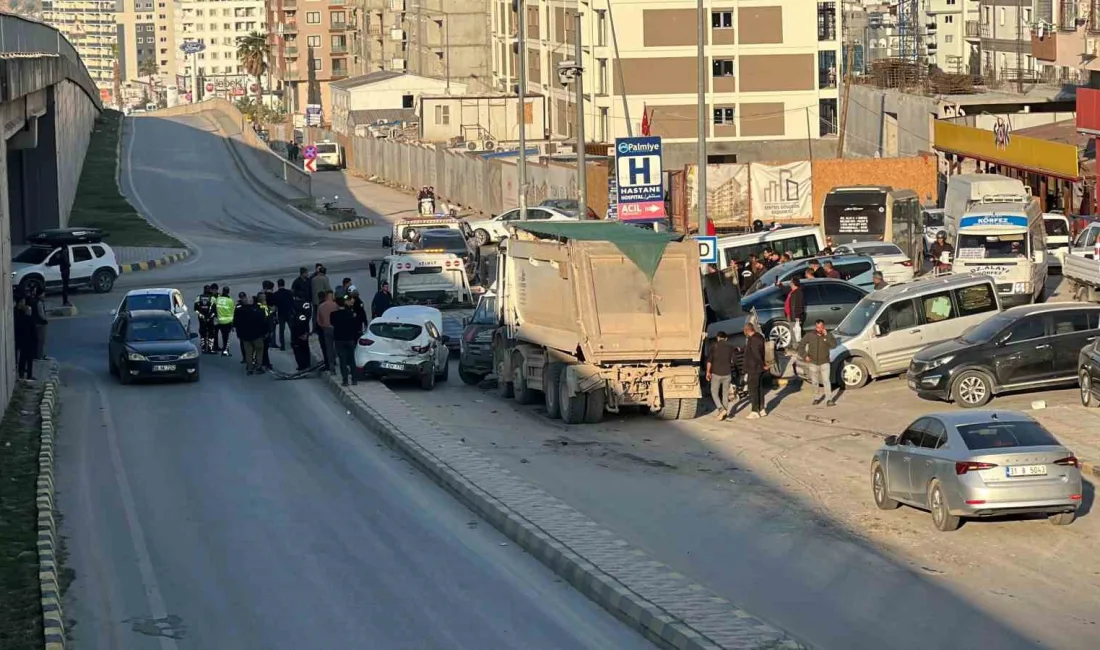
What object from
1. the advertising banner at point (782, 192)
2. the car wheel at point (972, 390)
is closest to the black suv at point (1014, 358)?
the car wheel at point (972, 390)

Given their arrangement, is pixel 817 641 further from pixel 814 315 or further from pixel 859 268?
pixel 859 268

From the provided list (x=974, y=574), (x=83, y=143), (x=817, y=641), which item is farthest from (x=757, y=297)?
(x=83, y=143)

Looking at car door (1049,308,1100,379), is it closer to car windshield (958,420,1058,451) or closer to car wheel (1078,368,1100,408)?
car wheel (1078,368,1100,408)

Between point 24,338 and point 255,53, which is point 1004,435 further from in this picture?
point 255,53

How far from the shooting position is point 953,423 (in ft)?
59.2

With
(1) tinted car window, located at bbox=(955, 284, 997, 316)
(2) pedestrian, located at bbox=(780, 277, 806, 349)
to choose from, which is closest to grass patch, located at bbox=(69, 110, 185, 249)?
(2) pedestrian, located at bbox=(780, 277, 806, 349)

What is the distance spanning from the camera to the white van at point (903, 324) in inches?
1126

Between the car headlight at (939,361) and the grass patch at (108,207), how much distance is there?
40731mm

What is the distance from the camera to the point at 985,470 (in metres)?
17.2

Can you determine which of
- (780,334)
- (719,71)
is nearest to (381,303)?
(780,334)

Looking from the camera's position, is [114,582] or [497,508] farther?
[497,508]

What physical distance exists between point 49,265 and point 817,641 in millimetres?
36609

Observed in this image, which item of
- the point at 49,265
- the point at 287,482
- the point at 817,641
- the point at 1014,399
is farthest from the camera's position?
the point at 49,265

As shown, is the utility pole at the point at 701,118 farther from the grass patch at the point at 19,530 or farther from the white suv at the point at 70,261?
the white suv at the point at 70,261
